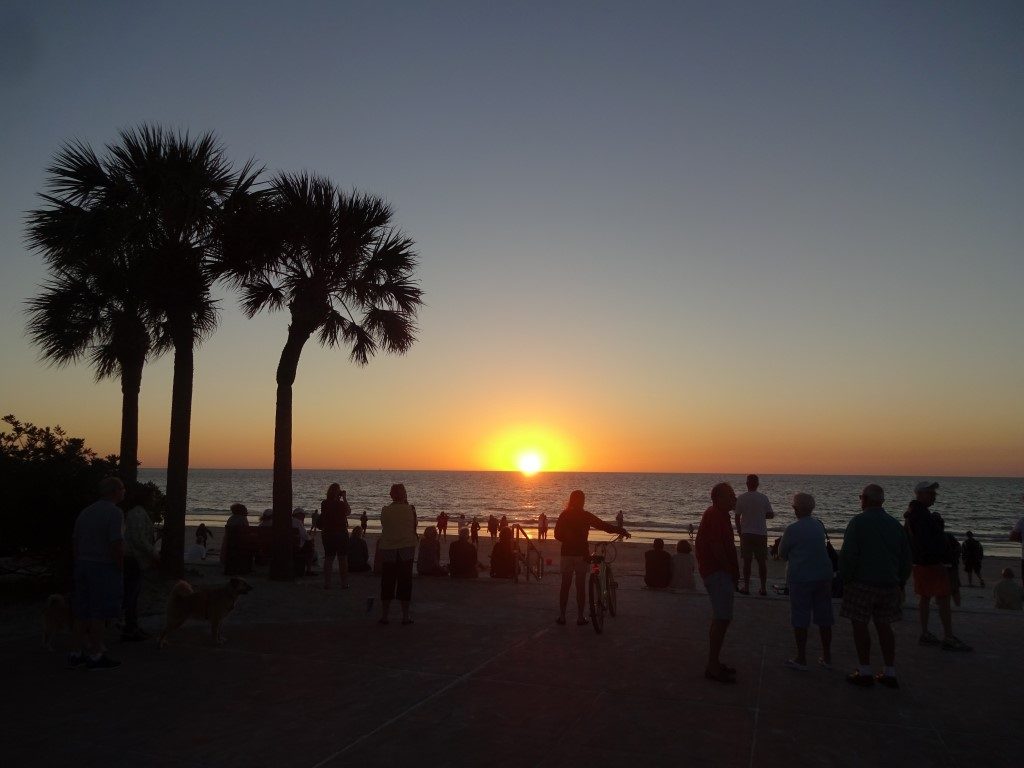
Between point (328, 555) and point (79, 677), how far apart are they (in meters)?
6.18

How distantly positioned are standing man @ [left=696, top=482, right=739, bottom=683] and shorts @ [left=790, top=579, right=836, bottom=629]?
81 cm

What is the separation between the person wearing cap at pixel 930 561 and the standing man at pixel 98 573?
8557 mm

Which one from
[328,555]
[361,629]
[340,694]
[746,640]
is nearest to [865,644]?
[746,640]

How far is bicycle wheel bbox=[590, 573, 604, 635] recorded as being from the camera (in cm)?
877

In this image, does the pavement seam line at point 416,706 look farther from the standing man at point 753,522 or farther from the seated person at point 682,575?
the seated person at point 682,575

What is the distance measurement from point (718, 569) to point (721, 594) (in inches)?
9.1

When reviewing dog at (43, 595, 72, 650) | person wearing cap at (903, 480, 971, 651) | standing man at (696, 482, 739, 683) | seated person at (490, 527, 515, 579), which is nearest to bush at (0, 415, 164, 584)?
dog at (43, 595, 72, 650)

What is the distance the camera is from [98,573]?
6.98 m

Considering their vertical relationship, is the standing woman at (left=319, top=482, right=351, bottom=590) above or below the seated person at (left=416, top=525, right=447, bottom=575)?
above

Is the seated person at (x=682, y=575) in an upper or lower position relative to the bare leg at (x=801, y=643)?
lower

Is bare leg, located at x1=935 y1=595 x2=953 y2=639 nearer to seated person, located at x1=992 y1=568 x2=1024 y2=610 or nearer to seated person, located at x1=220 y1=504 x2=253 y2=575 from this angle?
seated person, located at x1=992 y1=568 x2=1024 y2=610

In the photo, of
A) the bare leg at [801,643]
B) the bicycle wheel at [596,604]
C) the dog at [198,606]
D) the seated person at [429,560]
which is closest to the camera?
the bare leg at [801,643]

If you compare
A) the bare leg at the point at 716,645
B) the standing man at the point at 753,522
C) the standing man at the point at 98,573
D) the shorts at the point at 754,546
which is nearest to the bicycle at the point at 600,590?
the bare leg at the point at 716,645

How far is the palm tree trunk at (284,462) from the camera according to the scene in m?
13.9
